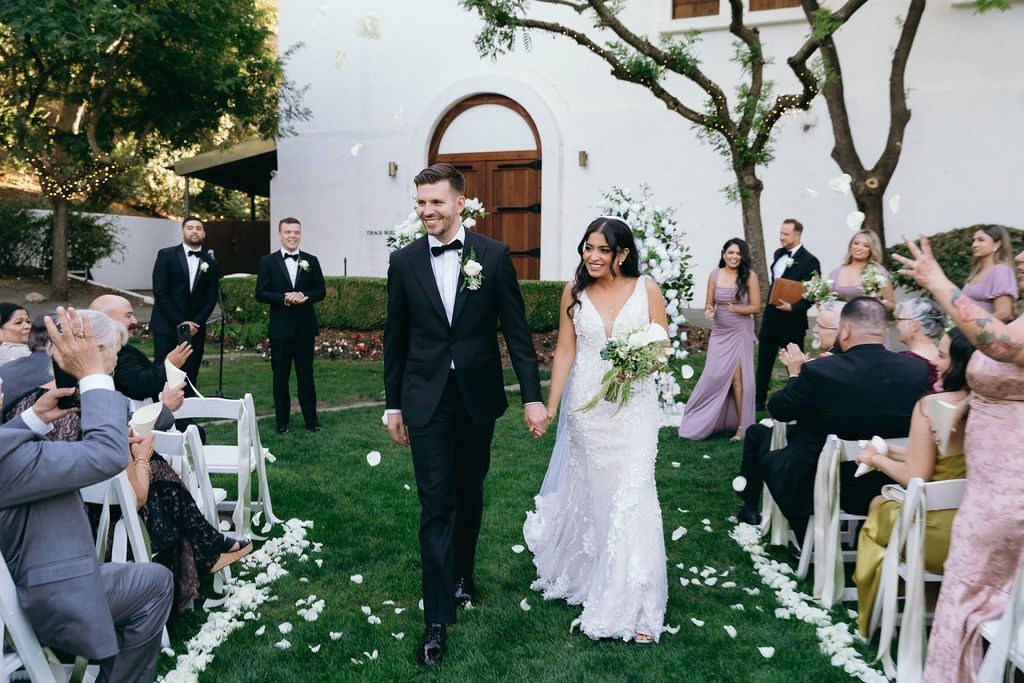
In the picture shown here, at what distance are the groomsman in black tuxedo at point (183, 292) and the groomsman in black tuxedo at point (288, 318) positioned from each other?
55cm

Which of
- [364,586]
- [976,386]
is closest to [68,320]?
[364,586]

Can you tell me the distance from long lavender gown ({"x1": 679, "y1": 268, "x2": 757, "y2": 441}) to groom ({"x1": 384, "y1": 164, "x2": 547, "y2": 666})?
4247 millimetres

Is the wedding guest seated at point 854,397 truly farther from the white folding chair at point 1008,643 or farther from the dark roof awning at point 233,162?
the dark roof awning at point 233,162

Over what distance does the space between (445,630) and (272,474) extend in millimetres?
3265

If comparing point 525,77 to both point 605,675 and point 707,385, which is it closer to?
point 707,385

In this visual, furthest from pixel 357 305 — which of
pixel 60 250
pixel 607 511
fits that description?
pixel 607 511

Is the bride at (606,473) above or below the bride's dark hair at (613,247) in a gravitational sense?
below

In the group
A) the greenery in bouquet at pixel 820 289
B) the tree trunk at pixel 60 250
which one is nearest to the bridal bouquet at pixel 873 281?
the greenery in bouquet at pixel 820 289

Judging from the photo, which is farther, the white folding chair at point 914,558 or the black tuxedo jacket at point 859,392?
the black tuxedo jacket at point 859,392

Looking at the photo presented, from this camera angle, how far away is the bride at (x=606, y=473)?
12.8 feet

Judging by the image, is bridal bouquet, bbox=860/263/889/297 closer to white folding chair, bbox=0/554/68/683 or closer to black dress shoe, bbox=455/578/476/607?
black dress shoe, bbox=455/578/476/607

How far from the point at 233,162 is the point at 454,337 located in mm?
15927

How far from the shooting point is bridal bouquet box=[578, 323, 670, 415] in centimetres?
386

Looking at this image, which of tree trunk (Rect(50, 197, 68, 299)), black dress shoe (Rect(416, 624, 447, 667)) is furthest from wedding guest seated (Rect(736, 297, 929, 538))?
tree trunk (Rect(50, 197, 68, 299))
